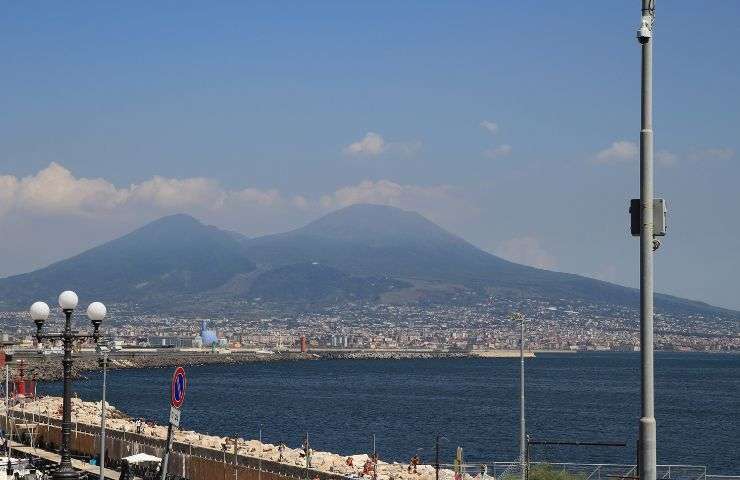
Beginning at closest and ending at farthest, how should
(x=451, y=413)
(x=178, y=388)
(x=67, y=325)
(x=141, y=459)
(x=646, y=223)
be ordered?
1. (x=646, y=223)
2. (x=178, y=388)
3. (x=67, y=325)
4. (x=141, y=459)
5. (x=451, y=413)

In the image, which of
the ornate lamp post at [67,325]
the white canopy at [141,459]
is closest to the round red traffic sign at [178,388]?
the ornate lamp post at [67,325]

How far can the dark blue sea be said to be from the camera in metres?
67.8

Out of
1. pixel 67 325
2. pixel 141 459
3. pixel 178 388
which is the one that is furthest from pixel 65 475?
pixel 141 459

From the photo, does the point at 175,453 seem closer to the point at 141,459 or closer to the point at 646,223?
the point at 141,459

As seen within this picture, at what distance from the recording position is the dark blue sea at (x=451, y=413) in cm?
6775

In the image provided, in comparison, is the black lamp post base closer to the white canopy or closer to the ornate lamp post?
the ornate lamp post

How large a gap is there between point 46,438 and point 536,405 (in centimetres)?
6867

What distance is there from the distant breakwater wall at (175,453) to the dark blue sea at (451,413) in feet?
63.6

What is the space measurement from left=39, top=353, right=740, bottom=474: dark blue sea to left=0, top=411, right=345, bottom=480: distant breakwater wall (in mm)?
19386

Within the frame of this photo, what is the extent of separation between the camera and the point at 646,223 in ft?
31.9

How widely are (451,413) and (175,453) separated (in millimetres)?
63863

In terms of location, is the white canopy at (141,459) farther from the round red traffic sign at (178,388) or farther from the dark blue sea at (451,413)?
the dark blue sea at (451,413)

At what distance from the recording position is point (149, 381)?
6068 inches

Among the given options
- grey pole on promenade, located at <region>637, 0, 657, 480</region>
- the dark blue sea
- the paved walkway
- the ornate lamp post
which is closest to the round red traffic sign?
the ornate lamp post
